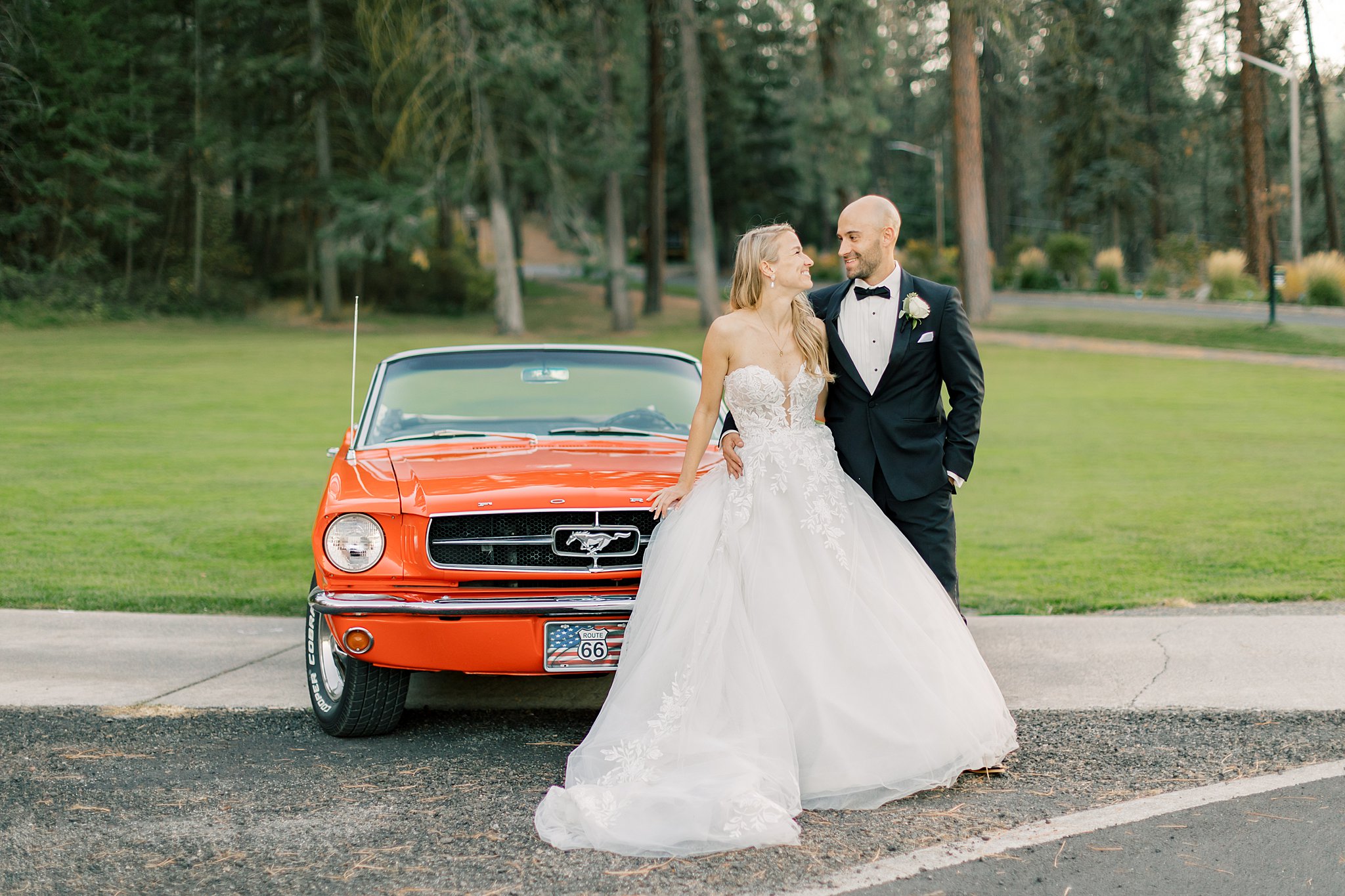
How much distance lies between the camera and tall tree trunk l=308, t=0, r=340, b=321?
41250 mm

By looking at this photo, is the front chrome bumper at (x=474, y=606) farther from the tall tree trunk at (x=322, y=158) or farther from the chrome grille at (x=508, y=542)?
the tall tree trunk at (x=322, y=158)

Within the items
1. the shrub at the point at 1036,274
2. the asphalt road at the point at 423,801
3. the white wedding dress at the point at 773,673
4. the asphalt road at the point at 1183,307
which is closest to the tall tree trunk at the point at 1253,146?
the asphalt road at the point at 1183,307

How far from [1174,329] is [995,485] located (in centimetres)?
2001

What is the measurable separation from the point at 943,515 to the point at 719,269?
6849cm

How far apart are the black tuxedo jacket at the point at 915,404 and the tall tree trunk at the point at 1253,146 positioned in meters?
36.8

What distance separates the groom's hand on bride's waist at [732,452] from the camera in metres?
4.62

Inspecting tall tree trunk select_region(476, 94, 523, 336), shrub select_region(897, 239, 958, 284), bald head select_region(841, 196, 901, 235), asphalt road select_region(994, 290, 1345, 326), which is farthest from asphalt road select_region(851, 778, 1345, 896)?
shrub select_region(897, 239, 958, 284)

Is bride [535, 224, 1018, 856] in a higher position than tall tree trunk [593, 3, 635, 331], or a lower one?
lower

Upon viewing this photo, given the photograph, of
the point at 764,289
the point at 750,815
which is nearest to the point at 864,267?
the point at 764,289

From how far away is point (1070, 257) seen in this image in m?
50.3

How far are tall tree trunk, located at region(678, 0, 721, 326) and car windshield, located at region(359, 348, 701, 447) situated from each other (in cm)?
2972

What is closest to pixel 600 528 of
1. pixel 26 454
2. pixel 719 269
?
pixel 26 454

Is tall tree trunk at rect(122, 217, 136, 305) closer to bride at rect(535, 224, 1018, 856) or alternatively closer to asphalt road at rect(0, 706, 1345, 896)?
asphalt road at rect(0, 706, 1345, 896)

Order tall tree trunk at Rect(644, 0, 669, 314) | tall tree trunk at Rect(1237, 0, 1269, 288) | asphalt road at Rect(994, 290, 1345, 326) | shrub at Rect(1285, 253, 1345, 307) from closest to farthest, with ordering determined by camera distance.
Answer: asphalt road at Rect(994, 290, 1345, 326) → shrub at Rect(1285, 253, 1345, 307) → tall tree trunk at Rect(1237, 0, 1269, 288) → tall tree trunk at Rect(644, 0, 669, 314)
